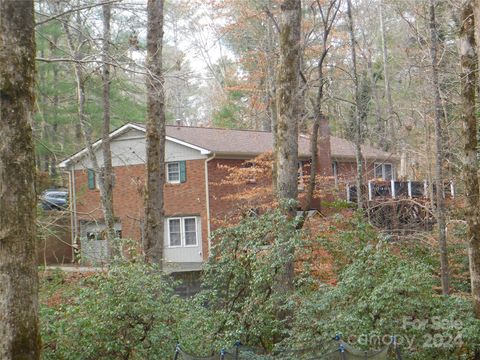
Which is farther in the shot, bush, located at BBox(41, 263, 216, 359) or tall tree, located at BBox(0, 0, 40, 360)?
bush, located at BBox(41, 263, 216, 359)

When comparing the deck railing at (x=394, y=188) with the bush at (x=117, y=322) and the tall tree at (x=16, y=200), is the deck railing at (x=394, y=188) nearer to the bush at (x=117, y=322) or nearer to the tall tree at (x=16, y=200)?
the bush at (x=117, y=322)

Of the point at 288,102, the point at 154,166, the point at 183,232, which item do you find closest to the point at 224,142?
the point at 183,232

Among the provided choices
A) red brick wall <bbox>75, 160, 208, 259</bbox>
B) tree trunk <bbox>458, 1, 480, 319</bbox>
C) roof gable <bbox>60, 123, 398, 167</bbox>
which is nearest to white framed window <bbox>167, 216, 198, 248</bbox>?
red brick wall <bbox>75, 160, 208, 259</bbox>

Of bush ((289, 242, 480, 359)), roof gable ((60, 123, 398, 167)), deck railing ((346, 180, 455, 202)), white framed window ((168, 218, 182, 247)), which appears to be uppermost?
roof gable ((60, 123, 398, 167))

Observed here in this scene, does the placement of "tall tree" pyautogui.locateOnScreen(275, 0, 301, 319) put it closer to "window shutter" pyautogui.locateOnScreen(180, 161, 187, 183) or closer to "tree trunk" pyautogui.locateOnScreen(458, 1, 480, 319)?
"tree trunk" pyautogui.locateOnScreen(458, 1, 480, 319)

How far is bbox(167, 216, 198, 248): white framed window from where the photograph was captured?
27.3 metres

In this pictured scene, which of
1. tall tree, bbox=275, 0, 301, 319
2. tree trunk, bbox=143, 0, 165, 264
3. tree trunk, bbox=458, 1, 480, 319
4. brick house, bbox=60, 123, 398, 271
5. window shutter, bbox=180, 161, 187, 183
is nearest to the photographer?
tree trunk, bbox=458, 1, 480, 319

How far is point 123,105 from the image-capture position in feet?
105

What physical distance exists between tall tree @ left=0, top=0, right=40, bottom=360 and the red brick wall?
18414mm

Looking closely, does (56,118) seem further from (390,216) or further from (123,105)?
(390,216)

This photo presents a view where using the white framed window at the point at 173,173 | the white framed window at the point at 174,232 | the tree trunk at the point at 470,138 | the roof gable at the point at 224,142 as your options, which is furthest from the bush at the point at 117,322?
the white framed window at the point at 173,173

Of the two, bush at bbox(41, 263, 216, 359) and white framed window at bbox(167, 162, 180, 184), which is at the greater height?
white framed window at bbox(167, 162, 180, 184)

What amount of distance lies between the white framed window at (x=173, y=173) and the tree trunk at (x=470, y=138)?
16902 mm

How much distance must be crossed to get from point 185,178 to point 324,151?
5892 millimetres
